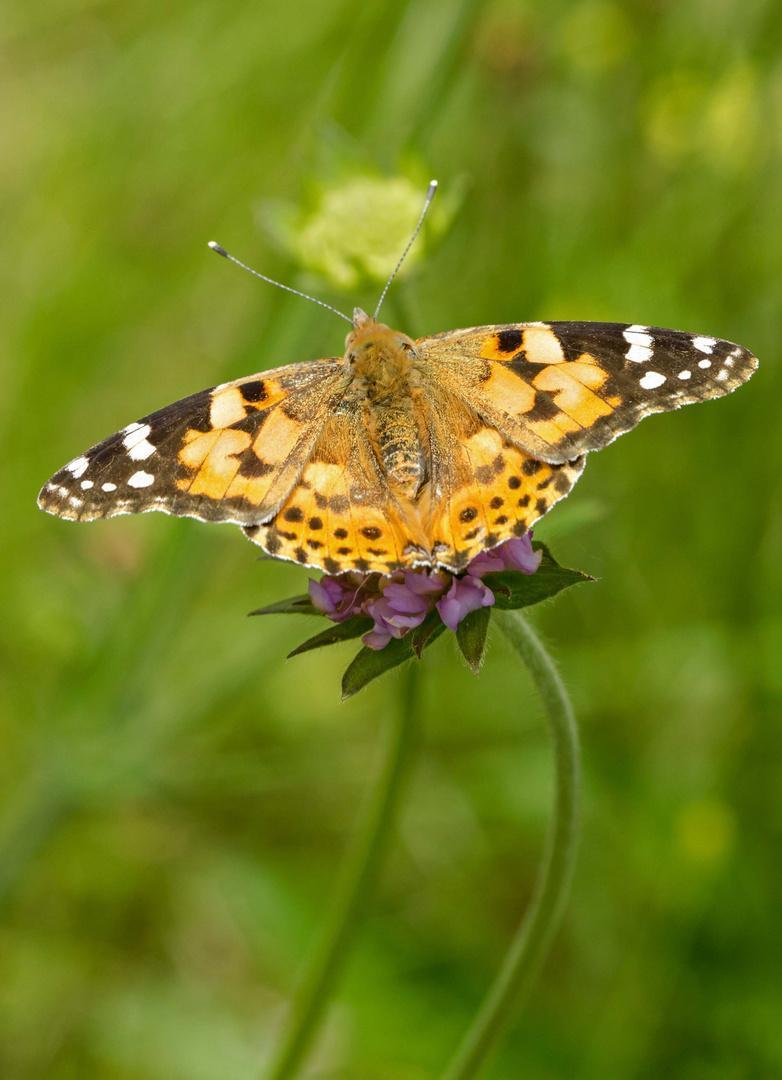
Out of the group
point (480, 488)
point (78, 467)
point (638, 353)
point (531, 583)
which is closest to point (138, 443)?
point (78, 467)

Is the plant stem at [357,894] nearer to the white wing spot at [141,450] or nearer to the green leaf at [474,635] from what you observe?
the green leaf at [474,635]

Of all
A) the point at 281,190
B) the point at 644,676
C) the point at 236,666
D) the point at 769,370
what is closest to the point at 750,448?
the point at 769,370

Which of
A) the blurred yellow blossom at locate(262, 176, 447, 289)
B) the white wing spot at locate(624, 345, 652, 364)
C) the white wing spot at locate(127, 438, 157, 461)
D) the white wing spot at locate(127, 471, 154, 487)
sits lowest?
the white wing spot at locate(127, 471, 154, 487)

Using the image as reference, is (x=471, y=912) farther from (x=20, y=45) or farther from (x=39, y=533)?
(x=20, y=45)

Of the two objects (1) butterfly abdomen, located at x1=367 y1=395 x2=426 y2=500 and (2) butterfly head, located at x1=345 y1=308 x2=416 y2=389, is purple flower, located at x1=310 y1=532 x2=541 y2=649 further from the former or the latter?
(2) butterfly head, located at x1=345 y1=308 x2=416 y2=389

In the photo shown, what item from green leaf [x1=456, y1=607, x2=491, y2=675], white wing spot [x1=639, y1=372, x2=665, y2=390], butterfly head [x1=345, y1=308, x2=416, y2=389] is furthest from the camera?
butterfly head [x1=345, y1=308, x2=416, y2=389]

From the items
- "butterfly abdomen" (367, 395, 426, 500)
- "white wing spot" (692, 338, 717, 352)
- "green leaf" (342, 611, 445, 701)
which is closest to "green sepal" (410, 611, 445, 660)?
"green leaf" (342, 611, 445, 701)

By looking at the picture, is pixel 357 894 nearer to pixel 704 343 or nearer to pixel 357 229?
pixel 704 343
